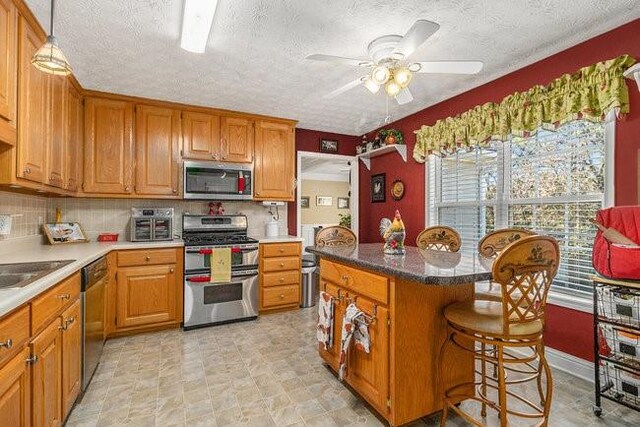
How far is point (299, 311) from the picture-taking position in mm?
3863

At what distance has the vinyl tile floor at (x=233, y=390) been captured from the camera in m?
1.84

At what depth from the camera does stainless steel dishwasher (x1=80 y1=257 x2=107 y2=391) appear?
201cm

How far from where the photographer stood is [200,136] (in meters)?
3.67

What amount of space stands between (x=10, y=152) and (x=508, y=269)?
8.83 ft

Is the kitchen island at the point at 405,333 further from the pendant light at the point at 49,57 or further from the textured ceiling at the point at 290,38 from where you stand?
the pendant light at the point at 49,57

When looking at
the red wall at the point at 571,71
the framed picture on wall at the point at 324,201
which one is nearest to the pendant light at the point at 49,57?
the red wall at the point at 571,71

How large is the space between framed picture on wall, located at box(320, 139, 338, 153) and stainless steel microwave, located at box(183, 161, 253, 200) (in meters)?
1.26

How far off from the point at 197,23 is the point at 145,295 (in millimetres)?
2483

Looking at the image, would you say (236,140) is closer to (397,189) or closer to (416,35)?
(397,189)

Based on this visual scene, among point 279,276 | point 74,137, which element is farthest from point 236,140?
point 279,276

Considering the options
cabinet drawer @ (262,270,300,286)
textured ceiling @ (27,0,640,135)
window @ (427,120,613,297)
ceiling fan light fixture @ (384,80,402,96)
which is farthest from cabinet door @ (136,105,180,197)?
window @ (427,120,613,297)

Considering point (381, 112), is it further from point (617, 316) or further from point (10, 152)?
point (10, 152)

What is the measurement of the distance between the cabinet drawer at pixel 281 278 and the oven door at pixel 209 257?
235 mm

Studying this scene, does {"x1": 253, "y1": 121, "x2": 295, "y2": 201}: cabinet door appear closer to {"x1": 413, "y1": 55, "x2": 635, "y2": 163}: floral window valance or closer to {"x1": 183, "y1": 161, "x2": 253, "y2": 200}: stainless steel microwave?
{"x1": 183, "y1": 161, "x2": 253, "y2": 200}: stainless steel microwave
